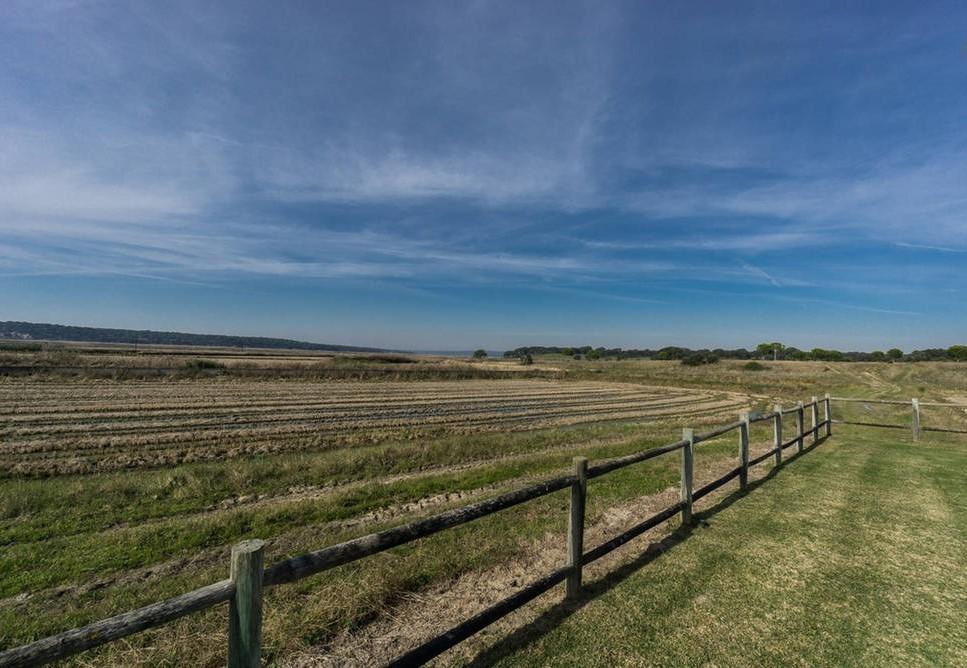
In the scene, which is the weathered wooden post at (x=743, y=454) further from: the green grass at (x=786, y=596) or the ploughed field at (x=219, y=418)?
the ploughed field at (x=219, y=418)

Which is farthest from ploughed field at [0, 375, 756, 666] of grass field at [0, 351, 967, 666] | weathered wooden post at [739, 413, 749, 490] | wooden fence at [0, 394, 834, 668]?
weathered wooden post at [739, 413, 749, 490]

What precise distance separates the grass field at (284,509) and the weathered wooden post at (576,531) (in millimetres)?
772

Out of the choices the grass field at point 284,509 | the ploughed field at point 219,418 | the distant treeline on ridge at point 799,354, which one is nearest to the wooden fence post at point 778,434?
the grass field at point 284,509

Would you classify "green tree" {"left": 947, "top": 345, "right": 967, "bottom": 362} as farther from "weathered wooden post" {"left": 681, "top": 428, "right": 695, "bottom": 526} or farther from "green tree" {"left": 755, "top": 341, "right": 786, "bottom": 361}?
"weathered wooden post" {"left": 681, "top": 428, "right": 695, "bottom": 526}

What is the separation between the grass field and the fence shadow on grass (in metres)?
0.24

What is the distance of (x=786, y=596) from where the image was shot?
504 centimetres

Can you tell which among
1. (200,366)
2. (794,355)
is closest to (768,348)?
(794,355)

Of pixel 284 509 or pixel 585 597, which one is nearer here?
pixel 585 597

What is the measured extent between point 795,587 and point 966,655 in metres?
1.36

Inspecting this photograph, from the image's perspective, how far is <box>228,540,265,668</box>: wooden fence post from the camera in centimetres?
270

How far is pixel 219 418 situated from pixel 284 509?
15.3m

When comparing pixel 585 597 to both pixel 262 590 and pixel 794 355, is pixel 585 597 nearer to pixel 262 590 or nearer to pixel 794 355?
pixel 262 590

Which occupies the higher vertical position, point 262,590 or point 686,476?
point 262,590

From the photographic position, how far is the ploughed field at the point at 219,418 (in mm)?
13992
